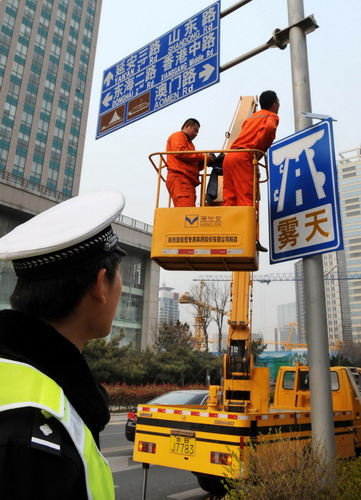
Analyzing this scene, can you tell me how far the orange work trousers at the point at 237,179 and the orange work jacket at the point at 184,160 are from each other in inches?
19.5

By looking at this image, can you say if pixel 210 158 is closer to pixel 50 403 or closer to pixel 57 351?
pixel 57 351

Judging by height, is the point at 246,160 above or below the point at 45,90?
below

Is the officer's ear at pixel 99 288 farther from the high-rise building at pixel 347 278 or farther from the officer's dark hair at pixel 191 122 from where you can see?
the high-rise building at pixel 347 278

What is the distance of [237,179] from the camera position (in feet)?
15.2

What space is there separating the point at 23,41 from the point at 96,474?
205 ft

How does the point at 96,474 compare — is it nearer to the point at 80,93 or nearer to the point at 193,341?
the point at 193,341

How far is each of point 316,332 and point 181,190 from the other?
2.36 m

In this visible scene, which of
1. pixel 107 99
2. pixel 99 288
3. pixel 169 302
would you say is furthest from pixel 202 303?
pixel 169 302

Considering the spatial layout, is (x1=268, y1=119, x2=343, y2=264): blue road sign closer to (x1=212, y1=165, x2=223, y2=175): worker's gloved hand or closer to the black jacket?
(x1=212, y1=165, x2=223, y2=175): worker's gloved hand

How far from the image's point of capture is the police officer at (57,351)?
752mm

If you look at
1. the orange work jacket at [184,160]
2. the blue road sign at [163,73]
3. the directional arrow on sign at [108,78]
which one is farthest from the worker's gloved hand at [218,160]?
the directional arrow on sign at [108,78]

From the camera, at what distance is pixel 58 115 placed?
184 ft

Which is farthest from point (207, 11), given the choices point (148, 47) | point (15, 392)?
point (15, 392)

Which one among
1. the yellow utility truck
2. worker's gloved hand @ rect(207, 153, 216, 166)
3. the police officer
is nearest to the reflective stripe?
the police officer
